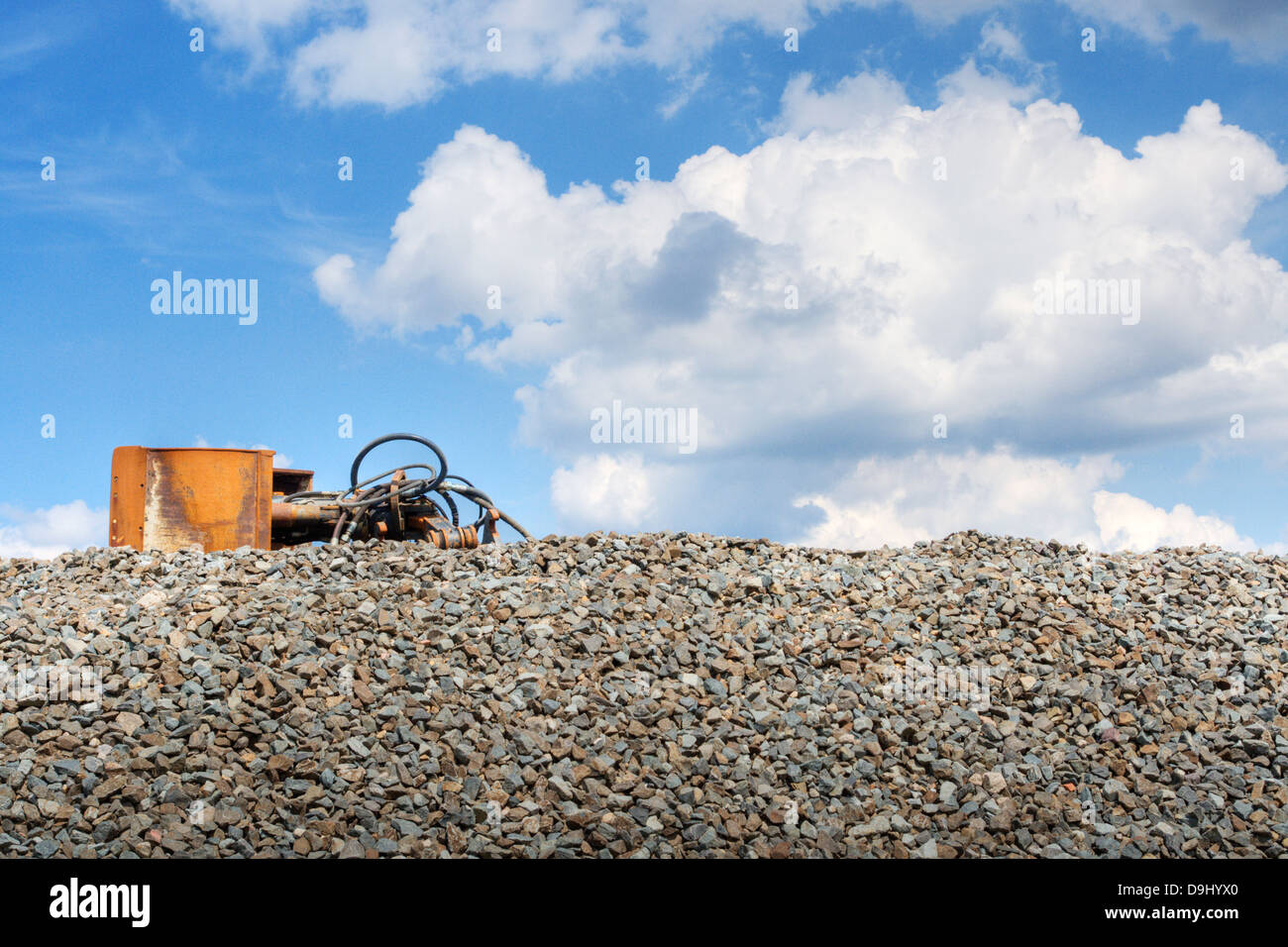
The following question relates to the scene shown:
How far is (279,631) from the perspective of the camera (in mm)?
8477

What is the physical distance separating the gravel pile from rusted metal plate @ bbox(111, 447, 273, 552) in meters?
1.14

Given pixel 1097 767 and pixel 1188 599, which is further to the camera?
pixel 1188 599

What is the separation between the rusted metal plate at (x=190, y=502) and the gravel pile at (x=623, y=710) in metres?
1.14

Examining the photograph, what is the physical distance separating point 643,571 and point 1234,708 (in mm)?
5403

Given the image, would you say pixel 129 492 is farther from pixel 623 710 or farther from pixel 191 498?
pixel 623 710

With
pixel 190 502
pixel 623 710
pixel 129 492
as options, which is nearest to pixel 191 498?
pixel 190 502

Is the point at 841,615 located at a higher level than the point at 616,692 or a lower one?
higher

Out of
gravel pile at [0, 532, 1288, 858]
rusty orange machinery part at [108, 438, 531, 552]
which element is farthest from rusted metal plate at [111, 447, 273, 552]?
gravel pile at [0, 532, 1288, 858]

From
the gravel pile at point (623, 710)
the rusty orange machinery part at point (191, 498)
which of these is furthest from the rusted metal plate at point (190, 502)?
the gravel pile at point (623, 710)

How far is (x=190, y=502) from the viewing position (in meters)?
11.4

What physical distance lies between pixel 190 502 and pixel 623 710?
642cm

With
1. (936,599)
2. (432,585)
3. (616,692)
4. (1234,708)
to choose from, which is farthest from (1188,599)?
(432,585)
